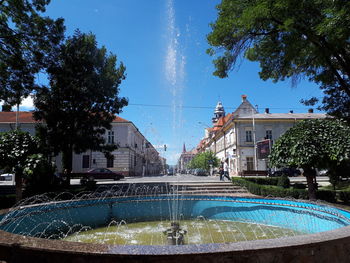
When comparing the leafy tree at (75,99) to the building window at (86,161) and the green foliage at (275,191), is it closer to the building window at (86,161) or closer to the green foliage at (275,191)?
the green foliage at (275,191)

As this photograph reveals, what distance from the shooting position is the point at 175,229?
6020mm

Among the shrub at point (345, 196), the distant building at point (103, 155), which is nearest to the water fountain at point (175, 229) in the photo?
the shrub at point (345, 196)

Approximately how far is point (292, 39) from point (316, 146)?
420 centimetres

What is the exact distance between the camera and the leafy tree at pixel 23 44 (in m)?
12.5

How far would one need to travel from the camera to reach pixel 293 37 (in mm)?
8734

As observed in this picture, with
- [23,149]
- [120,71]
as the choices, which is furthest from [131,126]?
[23,149]

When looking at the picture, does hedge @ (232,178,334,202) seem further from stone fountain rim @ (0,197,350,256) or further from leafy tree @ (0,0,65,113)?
leafy tree @ (0,0,65,113)

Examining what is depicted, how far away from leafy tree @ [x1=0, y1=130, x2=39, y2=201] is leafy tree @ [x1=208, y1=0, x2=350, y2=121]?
29.2 feet

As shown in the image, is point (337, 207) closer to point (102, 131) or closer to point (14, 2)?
point (102, 131)

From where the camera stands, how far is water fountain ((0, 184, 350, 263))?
2.40 meters

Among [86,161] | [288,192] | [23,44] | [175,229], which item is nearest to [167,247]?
[175,229]

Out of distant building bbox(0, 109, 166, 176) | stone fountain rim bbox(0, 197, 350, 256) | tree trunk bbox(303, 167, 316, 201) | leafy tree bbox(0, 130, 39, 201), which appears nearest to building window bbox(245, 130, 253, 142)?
distant building bbox(0, 109, 166, 176)

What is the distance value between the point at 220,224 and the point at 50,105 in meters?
13.4

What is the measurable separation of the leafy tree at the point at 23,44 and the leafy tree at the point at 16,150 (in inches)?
230
